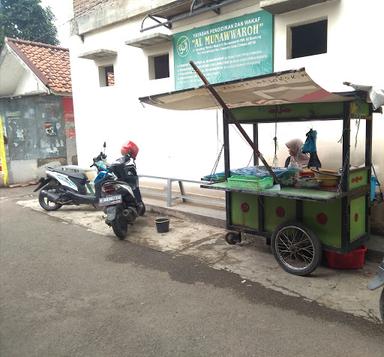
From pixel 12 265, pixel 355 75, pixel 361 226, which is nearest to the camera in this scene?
pixel 361 226

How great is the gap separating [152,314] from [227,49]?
15.7ft

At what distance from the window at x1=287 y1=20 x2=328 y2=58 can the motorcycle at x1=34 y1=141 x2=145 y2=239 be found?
122 inches

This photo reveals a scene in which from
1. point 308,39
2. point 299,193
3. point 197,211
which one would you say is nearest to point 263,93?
point 299,193

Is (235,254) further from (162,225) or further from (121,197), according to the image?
(121,197)

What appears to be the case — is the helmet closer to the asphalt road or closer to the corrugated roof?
the asphalt road

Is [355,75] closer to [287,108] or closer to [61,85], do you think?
[287,108]

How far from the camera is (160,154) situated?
8438 millimetres

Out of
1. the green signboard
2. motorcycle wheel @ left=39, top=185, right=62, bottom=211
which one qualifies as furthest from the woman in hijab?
motorcycle wheel @ left=39, top=185, right=62, bottom=211

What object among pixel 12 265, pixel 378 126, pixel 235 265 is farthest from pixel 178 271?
pixel 378 126

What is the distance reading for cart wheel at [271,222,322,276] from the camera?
4.37 metres

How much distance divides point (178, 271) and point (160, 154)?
4064 mm

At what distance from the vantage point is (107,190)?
20.3ft

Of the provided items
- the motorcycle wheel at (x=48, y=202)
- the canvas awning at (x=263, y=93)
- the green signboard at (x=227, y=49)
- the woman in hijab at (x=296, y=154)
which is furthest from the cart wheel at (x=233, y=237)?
the motorcycle wheel at (x=48, y=202)

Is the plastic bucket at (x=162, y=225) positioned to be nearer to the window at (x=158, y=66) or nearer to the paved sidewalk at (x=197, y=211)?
the paved sidewalk at (x=197, y=211)
